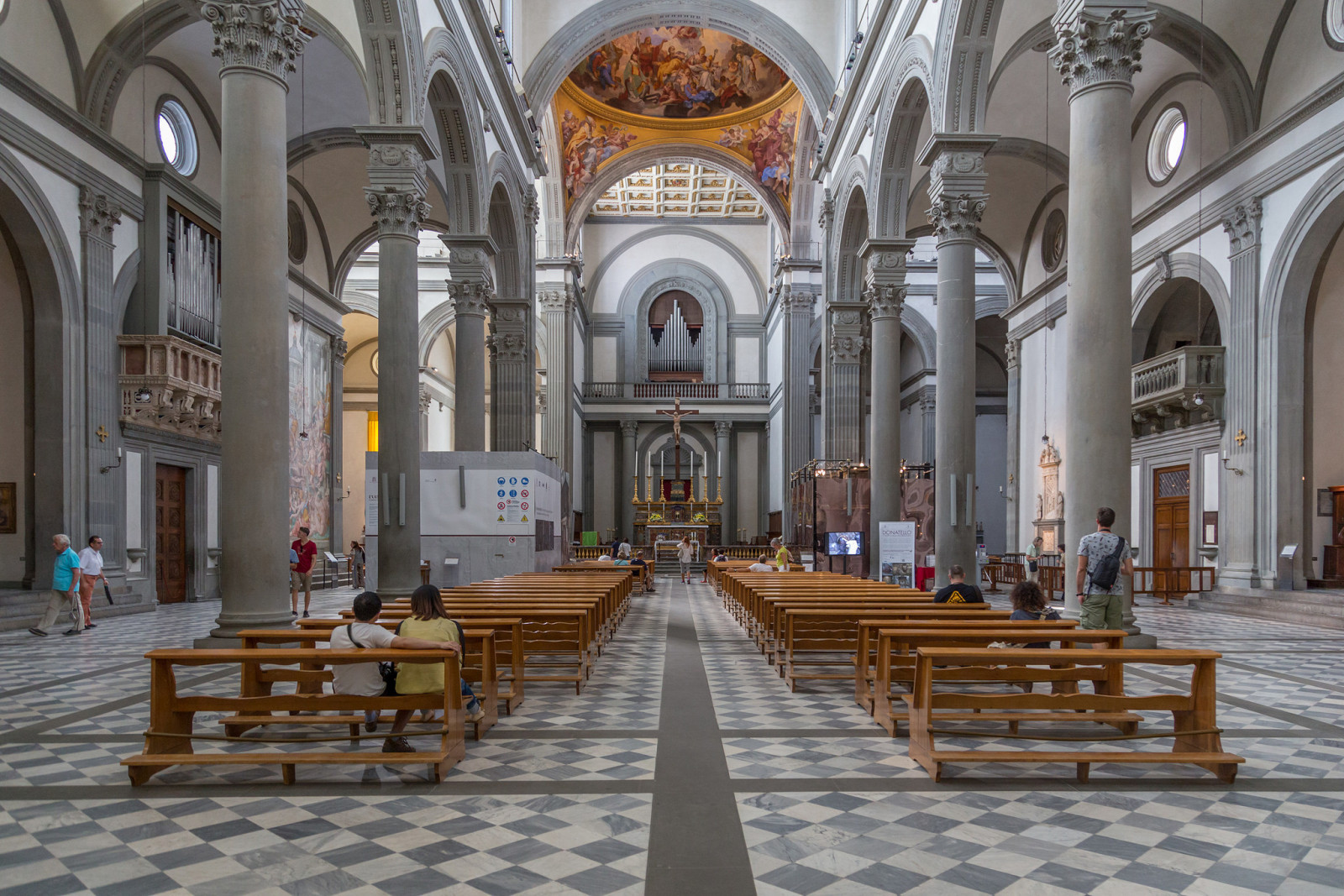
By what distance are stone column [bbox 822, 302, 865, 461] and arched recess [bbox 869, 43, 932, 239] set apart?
14.9 feet

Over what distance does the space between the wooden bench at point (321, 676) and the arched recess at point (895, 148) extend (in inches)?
524

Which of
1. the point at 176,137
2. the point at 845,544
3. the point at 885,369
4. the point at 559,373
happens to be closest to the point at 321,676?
the point at 845,544

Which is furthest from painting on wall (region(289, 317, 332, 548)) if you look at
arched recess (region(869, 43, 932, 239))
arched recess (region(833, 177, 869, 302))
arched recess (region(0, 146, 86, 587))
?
arched recess (region(869, 43, 932, 239))

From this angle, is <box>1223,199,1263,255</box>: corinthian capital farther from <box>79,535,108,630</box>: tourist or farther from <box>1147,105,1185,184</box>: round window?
<box>79,535,108,630</box>: tourist

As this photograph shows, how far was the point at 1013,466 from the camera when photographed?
24734mm

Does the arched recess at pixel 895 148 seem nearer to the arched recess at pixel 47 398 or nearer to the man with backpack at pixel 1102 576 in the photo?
the man with backpack at pixel 1102 576

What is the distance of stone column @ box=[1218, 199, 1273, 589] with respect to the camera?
1477 centimetres

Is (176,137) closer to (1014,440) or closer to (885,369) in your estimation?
(885,369)

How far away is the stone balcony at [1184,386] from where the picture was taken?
51.3ft

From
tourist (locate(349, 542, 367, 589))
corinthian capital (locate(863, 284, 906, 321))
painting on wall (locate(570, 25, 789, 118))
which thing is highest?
painting on wall (locate(570, 25, 789, 118))

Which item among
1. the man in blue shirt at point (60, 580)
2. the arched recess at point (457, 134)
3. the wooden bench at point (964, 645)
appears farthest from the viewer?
the arched recess at point (457, 134)

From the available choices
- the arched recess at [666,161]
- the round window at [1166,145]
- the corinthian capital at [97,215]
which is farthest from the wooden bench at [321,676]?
the arched recess at [666,161]

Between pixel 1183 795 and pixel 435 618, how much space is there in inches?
150

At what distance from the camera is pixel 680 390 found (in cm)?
3881
